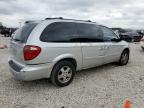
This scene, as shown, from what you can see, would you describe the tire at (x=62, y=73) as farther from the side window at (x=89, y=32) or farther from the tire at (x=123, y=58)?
the tire at (x=123, y=58)

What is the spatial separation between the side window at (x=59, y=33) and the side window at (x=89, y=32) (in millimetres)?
257

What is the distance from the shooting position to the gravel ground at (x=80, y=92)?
13.0ft

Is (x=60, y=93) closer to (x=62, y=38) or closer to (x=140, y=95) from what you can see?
(x=62, y=38)

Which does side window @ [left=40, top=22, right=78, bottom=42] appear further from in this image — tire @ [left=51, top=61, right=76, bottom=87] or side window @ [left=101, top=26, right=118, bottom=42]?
side window @ [left=101, top=26, right=118, bottom=42]

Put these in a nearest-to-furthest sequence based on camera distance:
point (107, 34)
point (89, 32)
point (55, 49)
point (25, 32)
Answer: point (55, 49) → point (25, 32) → point (89, 32) → point (107, 34)

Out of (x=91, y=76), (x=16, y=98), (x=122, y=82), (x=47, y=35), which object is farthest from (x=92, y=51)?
(x=16, y=98)

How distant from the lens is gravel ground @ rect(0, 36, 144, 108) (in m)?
3.96

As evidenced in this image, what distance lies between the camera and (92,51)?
18.1ft

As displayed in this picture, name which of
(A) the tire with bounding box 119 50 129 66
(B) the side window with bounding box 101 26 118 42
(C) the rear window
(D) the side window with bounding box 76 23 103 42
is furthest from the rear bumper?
(A) the tire with bounding box 119 50 129 66

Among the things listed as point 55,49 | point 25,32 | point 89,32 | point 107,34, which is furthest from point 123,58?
point 25,32

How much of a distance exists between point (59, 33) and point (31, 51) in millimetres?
908

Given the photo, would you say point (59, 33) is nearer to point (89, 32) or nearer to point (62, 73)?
point (62, 73)

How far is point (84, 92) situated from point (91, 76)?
1.36 metres

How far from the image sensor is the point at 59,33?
185 inches
